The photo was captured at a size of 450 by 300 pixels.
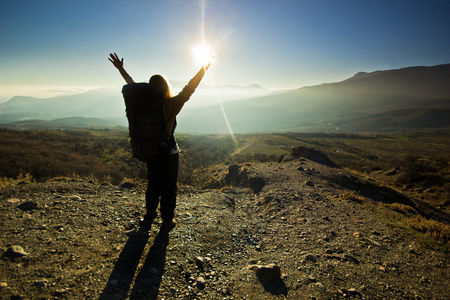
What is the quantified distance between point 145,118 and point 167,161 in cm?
91

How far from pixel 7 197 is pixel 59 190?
1.06 m

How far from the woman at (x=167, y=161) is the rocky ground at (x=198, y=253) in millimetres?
484

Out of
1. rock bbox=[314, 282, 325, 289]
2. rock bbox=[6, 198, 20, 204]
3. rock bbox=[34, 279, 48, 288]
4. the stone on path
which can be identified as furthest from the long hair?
rock bbox=[6, 198, 20, 204]

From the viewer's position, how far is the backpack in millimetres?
3338

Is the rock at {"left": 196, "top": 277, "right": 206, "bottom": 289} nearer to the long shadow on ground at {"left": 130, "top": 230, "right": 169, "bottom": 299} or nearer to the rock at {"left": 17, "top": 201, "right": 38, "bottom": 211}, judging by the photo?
the long shadow on ground at {"left": 130, "top": 230, "right": 169, "bottom": 299}

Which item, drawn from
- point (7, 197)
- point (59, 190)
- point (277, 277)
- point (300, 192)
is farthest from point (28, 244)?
point (300, 192)

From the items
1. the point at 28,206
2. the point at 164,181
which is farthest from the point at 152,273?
the point at 28,206

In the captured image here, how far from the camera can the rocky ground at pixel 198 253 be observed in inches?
106

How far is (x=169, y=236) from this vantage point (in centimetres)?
413

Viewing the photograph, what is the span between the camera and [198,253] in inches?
147

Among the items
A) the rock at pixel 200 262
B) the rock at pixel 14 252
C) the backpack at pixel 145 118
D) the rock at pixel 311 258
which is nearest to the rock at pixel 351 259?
the rock at pixel 311 258

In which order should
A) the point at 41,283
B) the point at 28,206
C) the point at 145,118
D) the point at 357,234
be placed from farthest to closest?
the point at 357,234 → the point at 28,206 → the point at 145,118 → the point at 41,283

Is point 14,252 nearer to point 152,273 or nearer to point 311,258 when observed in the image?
point 152,273

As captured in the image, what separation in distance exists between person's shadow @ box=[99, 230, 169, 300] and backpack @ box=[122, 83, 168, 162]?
1.56 metres
